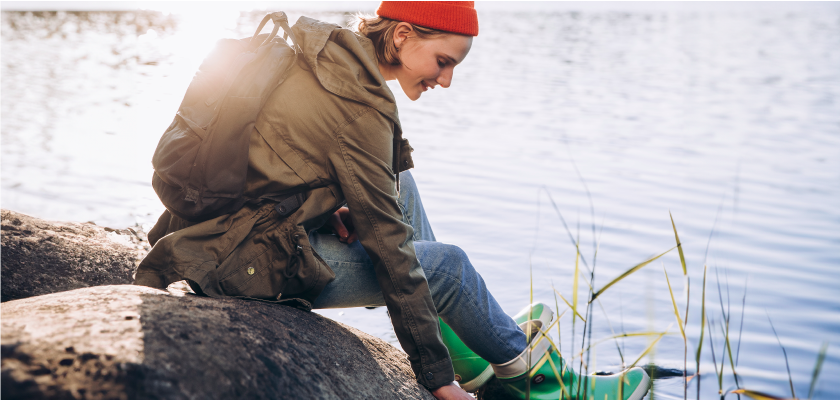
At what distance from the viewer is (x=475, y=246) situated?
16.8 ft

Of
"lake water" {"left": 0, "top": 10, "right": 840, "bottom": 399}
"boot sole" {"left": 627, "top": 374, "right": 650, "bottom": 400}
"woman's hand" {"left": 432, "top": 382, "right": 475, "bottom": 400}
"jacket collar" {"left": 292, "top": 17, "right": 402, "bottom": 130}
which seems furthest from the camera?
"lake water" {"left": 0, "top": 10, "right": 840, "bottom": 399}

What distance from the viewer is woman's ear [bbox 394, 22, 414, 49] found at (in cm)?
236

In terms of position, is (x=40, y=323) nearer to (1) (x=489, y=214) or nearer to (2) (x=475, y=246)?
(2) (x=475, y=246)

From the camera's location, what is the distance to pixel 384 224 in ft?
7.04

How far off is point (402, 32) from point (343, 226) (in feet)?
2.36

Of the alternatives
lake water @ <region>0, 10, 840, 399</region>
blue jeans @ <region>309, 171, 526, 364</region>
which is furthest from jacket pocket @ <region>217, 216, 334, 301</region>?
lake water @ <region>0, 10, 840, 399</region>

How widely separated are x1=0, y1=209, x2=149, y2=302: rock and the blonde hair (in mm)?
1608

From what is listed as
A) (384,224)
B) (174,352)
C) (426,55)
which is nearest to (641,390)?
(384,224)

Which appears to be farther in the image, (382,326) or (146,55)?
(146,55)

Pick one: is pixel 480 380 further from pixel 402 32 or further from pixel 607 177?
pixel 607 177

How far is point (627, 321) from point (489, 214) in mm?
1959

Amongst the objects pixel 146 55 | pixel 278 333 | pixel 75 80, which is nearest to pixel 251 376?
pixel 278 333

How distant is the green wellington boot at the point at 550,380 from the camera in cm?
252

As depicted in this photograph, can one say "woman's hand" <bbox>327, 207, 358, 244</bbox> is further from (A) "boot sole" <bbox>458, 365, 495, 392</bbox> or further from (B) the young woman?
(A) "boot sole" <bbox>458, 365, 495, 392</bbox>
